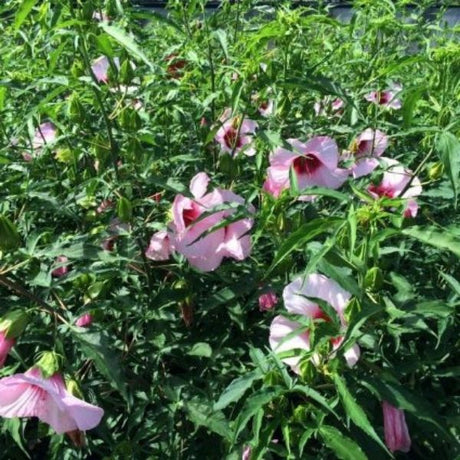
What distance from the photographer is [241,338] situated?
1548 millimetres

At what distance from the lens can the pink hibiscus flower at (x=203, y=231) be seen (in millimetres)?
1325

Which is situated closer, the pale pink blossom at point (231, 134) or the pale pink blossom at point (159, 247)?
the pale pink blossom at point (159, 247)

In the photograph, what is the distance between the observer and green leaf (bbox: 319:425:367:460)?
106cm

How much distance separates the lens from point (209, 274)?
4.86 ft

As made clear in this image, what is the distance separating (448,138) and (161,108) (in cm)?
80

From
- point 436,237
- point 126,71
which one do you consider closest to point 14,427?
point 126,71

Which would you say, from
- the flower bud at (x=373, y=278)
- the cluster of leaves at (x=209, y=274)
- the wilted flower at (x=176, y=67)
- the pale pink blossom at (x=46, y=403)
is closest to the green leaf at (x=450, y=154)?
the cluster of leaves at (x=209, y=274)

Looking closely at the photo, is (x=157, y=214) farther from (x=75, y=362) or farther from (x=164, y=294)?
(x=75, y=362)

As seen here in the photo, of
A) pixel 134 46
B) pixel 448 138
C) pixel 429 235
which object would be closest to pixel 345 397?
pixel 429 235

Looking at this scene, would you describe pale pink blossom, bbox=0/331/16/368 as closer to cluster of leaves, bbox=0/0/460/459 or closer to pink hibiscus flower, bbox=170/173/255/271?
cluster of leaves, bbox=0/0/460/459

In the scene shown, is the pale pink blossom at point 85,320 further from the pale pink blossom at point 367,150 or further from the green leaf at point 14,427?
the pale pink blossom at point 367,150

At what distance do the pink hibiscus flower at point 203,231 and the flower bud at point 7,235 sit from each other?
0.29 meters

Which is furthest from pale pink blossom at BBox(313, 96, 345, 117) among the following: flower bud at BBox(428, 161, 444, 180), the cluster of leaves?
flower bud at BBox(428, 161, 444, 180)

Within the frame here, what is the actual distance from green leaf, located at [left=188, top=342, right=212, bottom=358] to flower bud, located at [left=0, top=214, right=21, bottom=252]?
41 centimetres
